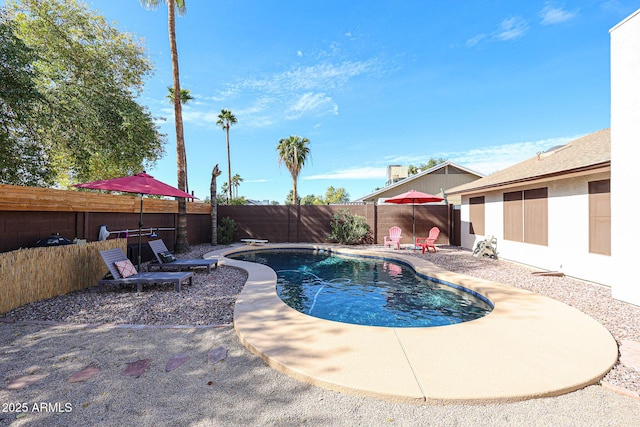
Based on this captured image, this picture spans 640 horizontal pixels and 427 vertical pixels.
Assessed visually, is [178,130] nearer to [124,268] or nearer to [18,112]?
[18,112]

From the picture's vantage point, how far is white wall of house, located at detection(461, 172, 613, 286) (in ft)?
19.7

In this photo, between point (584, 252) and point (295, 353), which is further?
point (584, 252)

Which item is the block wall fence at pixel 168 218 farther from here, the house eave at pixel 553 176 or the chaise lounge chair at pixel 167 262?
the house eave at pixel 553 176

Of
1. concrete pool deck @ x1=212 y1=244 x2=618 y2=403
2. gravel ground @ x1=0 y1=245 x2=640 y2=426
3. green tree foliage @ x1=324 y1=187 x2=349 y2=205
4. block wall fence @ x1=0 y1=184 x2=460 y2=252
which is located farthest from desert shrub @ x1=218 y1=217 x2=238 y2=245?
green tree foliage @ x1=324 y1=187 x2=349 y2=205

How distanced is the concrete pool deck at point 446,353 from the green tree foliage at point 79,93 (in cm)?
1016

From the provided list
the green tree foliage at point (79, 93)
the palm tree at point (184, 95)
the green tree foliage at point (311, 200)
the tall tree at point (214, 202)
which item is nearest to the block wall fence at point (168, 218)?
the tall tree at point (214, 202)

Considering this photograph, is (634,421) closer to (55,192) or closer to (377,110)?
(55,192)

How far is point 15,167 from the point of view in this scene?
30.6 feet

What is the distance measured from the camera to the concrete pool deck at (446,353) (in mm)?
2332

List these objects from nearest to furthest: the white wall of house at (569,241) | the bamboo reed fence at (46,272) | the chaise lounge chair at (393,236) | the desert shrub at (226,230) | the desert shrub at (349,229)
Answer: the bamboo reed fence at (46,272), the white wall of house at (569,241), the chaise lounge chair at (393,236), the desert shrub at (349,229), the desert shrub at (226,230)

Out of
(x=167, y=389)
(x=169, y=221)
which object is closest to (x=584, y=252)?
(x=167, y=389)

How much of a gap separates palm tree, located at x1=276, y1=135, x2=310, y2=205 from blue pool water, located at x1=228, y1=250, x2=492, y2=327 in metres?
14.5

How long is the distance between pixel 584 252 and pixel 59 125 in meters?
16.2

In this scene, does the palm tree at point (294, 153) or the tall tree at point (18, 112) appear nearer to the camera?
the tall tree at point (18, 112)
